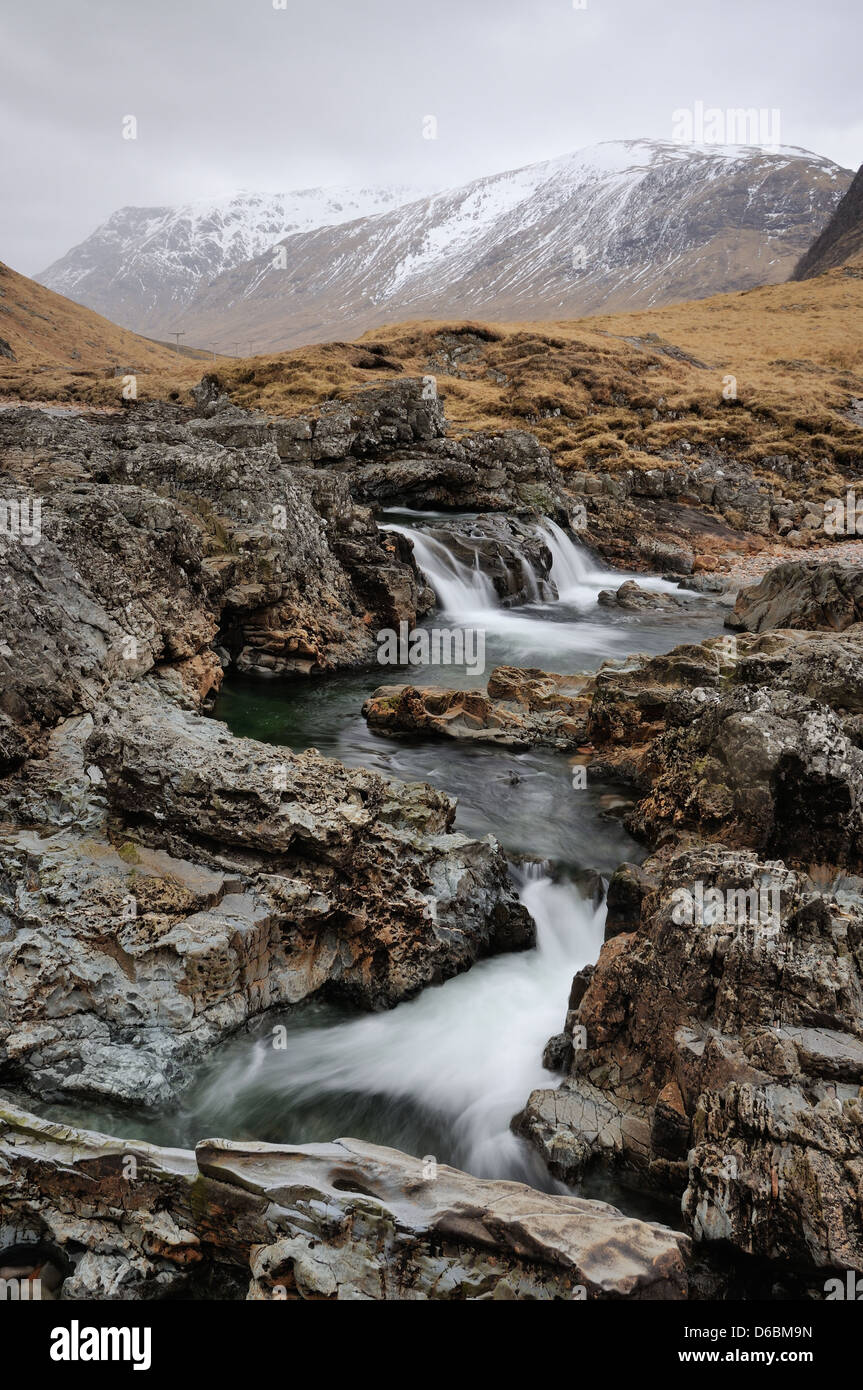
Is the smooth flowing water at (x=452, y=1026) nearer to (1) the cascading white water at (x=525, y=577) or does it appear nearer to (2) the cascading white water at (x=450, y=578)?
(2) the cascading white water at (x=450, y=578)

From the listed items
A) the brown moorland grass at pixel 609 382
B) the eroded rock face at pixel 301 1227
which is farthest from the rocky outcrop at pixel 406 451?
the eroded rock face at pixel 301 1227

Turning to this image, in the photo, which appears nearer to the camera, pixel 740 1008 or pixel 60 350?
pixel 740 1008

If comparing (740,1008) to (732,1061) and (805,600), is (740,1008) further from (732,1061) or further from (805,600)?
(805,600)

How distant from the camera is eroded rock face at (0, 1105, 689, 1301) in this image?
132 inches

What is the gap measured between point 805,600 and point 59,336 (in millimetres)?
73983

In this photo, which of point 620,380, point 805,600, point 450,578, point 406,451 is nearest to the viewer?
point 805,600

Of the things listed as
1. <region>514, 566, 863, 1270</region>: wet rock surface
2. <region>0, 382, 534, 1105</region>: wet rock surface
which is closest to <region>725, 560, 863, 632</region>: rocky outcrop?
<region>514, 566, 863, 1270</region>: wet rock surface

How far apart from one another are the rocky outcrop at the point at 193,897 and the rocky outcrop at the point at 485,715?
3.78 meters

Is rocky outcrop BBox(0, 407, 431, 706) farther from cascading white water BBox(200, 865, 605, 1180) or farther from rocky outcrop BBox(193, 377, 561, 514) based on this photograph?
rocky outcrop BBox(193, 377, 561, 514)

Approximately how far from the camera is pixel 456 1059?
5844 mm

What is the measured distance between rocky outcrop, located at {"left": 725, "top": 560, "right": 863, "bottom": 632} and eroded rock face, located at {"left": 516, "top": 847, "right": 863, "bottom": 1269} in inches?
417

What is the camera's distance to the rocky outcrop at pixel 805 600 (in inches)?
585

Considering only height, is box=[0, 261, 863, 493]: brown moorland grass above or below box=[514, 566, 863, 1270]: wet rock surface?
above

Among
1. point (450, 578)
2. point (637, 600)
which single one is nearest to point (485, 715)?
point (450, 578)
